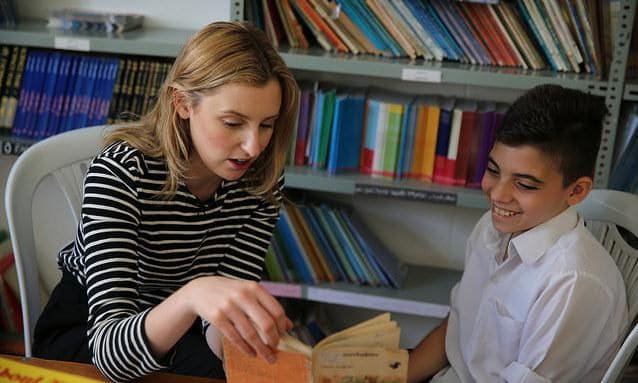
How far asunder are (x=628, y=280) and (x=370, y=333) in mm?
834

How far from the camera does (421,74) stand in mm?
2273

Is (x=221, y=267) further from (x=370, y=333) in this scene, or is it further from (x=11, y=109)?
(x=11, y=109)

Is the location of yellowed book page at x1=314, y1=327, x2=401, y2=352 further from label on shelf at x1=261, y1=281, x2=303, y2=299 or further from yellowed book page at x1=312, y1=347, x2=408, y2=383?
label on shelf at x1=261, y1=281, x2=303, y2=299

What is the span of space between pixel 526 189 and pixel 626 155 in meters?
0.80

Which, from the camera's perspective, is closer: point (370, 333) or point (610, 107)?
point (370, 333)

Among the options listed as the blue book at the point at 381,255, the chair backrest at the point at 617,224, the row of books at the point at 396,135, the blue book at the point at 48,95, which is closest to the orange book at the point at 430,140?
the row of books at the point at 396,135

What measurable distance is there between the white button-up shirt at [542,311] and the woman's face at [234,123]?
0.56 m

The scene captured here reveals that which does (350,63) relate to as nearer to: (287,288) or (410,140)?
(410,140)

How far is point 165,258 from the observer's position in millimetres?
1622

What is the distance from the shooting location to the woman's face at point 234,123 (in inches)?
56.6

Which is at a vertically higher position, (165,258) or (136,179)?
(136,179)

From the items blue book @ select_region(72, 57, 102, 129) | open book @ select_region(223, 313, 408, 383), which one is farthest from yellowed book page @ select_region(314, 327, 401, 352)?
blue book @ select_region(72, 57, 102, 129)

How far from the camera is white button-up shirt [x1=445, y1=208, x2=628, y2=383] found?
1.53 meters

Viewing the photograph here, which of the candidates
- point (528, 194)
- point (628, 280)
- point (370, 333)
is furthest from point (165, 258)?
point (628, 280)
